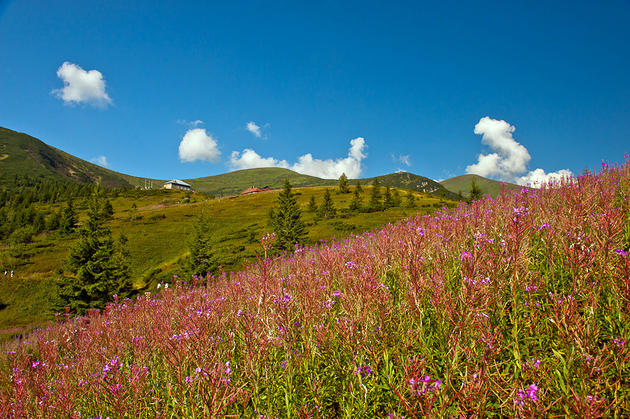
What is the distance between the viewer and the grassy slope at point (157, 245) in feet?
85.6

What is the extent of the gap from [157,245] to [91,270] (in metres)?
24.7

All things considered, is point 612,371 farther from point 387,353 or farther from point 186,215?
point 186,215

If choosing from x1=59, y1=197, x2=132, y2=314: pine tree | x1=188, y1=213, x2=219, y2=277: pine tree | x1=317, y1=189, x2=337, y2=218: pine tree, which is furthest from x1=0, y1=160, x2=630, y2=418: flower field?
x1=317, y1=189, x2=337, y2=218: pine tree

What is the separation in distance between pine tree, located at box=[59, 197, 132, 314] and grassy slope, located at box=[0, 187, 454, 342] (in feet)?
9.63

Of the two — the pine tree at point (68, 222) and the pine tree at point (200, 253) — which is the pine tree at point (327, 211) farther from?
the pine tree at point (68, 222)

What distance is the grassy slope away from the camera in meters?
26.1

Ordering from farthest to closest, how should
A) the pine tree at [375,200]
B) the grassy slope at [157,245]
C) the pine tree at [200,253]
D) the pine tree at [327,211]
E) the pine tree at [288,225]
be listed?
1. the pine tree at [375,200]
2. the pine tree at [327,211]
3. the pine tree at [288,225]
4. the grassy slope at [157,245]
5. the pine tree at [200,253]

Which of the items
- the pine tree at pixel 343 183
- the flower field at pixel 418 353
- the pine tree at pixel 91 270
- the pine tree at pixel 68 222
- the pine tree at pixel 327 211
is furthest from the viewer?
the pine tree at pixel 343 183

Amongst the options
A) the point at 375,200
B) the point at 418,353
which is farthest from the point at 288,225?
the point at 375,200

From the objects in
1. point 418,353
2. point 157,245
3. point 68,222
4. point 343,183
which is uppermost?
point 343,183

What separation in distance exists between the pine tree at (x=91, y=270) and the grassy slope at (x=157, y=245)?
293 centimetres

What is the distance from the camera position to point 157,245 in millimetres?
40938

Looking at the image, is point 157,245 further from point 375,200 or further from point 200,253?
point 375,200

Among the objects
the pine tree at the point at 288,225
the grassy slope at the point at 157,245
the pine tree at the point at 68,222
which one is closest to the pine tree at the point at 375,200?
the grassy slope at the point at 157,245
